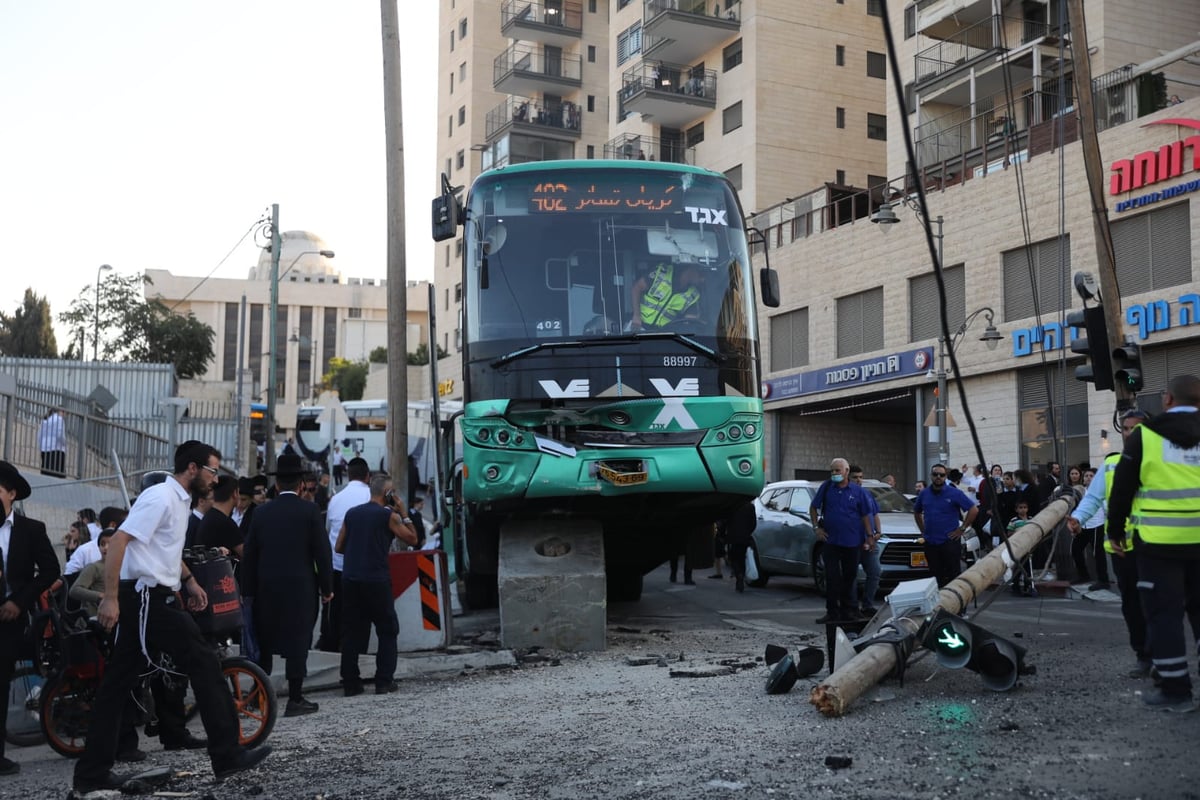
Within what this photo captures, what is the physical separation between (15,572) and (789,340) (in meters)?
31.8

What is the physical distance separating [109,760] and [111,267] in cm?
5484

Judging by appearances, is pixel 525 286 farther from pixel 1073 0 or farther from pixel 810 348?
pixel 810 348

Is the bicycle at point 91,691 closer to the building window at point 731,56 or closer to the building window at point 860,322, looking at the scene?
the building window at point 860,322

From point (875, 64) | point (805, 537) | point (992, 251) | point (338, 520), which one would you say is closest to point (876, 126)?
point (875, 64)

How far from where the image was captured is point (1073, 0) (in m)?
15.9

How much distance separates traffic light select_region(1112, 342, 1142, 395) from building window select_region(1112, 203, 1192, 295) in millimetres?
11478

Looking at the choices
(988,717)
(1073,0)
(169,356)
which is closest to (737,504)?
(988,717)

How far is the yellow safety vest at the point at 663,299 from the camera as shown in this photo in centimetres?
1205

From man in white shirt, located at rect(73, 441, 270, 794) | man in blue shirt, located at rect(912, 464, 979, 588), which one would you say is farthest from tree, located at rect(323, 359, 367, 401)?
man in white shirt, located at rect(73, 441, 270, 794)

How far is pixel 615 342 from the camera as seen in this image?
11867 mm

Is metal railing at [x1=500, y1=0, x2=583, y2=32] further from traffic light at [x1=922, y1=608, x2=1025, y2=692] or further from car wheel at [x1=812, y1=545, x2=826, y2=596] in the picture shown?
traffic light at [x1=922, y1=608, x2=1025, y2=692]

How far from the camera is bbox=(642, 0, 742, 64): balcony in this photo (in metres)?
45.3

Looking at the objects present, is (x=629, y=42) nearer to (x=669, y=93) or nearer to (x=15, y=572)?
(x=669, y=93)

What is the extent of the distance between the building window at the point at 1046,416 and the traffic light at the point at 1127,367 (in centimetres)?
1270
